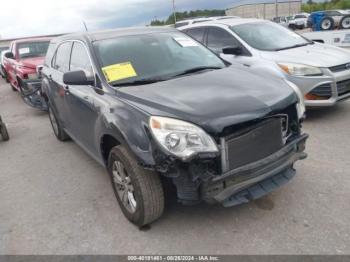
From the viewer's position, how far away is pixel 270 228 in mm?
2955

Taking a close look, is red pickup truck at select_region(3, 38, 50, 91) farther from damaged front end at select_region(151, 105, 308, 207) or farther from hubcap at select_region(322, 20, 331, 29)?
hubcap at select_region(322, 20, 331, 29)

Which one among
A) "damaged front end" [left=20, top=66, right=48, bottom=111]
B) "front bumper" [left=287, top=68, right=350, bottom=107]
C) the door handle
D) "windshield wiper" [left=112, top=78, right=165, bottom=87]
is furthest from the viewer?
"damaged front end" [left=20, top=66, right=48, bottom=111]

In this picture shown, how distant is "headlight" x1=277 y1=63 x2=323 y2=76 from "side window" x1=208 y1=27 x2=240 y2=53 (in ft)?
3.87

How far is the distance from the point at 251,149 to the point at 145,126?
89 centimetres

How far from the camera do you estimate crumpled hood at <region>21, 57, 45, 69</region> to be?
8.69 m

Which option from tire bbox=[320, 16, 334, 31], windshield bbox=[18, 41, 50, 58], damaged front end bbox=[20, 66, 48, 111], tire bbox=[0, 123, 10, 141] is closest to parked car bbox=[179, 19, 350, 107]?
damaged front end bbox=[20, 66, 48, 111]

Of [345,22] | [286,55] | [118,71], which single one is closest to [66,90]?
[118,71]

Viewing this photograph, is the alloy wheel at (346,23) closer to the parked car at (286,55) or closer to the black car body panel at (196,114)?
the parked car at (286,55)

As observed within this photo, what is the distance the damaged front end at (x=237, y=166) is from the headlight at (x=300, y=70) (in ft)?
8.39

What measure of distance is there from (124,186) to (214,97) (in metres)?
1.20

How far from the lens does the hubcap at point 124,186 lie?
3107mm

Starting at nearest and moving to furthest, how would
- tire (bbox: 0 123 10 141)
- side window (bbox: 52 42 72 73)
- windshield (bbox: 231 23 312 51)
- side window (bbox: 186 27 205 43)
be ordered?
side window (bbox: 52 42 72 73), windshield (bbox: 231 23 312 51), tire (bbox: 0 123 10 141), side window (bbox: 186 27 205 43)

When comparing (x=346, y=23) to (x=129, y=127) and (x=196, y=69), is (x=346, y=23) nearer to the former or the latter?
(x=196, y=69)

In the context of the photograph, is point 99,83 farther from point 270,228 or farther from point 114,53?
point 270,228
